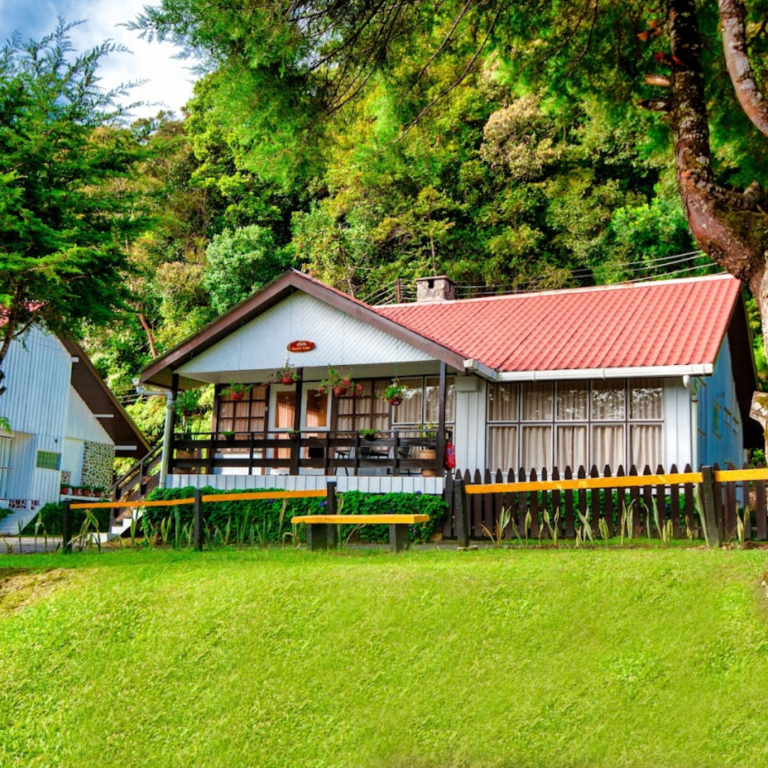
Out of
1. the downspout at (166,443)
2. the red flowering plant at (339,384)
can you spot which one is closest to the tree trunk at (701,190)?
the red flowering plant at (339,384)

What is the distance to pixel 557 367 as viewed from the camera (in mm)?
17031

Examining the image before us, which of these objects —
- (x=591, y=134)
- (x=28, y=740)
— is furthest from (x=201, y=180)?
(x=28, y=740)

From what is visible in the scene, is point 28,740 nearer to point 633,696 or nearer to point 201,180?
point 633,696

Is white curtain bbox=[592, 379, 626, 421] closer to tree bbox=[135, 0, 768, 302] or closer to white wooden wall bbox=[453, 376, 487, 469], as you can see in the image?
white wooden wall bbox=[453, 376, 487, 469]

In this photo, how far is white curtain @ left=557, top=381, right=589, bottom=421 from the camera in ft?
57.9

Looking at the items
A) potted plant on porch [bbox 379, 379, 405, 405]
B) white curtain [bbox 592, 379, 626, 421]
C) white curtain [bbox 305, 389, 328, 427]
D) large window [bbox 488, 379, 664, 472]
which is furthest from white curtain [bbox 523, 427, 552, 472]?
white curtain [bbox 305, 389, 328, 427]

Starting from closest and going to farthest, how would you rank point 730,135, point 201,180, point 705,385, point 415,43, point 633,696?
point 633,696 < point 730,135 < point 415,43 < point 705,385 < point 201,180

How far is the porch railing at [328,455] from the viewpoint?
16.8 meters

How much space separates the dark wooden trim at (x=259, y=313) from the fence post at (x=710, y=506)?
8198 millimetres

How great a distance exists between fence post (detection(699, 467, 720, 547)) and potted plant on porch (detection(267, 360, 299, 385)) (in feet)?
35.4

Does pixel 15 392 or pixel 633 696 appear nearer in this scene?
pixel 633 696

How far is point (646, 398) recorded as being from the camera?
672 inches

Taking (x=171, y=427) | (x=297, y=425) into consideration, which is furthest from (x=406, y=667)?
(x=297, y=425)

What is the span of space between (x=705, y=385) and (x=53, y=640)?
45.4 ft
